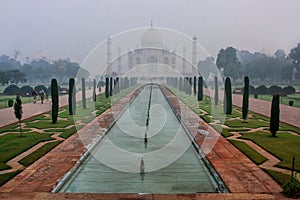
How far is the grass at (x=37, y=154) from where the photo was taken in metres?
5.44

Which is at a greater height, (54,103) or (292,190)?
(54,103)

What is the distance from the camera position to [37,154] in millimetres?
5918

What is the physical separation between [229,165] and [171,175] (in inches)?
34.7

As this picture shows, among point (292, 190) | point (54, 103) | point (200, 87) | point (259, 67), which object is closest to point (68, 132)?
point (54, 103)

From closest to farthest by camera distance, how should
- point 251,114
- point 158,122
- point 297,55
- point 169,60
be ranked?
1. point 158,122
2. point 251,114
3. point 297,55
4. point 169,60

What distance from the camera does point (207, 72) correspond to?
39.3 metres

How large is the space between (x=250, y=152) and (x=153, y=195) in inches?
104

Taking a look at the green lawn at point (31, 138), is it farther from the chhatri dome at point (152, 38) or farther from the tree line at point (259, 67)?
the chhatri dome at point (152, 38)

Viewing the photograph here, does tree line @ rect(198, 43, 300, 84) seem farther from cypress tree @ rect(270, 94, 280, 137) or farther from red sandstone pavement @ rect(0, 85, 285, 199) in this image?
red sandstone pavement @ rect(0, 85, 285, 199)

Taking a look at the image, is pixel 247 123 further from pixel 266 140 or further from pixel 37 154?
pixel 37 154

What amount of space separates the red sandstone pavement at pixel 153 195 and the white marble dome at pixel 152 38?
3900cm

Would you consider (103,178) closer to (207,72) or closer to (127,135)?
(127,135)

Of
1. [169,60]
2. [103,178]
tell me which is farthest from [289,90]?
[169,60]

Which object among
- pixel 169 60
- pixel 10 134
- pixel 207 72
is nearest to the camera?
pixel 10 134
